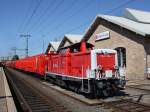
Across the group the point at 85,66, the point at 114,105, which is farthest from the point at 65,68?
the point at 114,105

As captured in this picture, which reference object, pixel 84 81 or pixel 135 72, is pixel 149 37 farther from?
pixel 84 81

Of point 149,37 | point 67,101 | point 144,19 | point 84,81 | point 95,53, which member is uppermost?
point 144,19

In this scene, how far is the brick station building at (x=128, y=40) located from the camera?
88.5 ft

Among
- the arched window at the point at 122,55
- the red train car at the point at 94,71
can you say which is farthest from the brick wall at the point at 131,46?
the red train car at the point at 94,71

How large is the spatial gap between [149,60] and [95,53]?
1402cm

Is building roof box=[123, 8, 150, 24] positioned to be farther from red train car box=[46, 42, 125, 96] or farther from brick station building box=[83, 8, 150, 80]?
red train car box=[46, 42, 125, 96]

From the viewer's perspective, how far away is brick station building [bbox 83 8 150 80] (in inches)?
1062

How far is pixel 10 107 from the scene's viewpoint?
11.7 meters

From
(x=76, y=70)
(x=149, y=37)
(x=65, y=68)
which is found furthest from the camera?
(x=149, y=37)

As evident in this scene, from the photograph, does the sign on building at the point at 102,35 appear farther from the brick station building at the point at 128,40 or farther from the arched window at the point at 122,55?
the arched window at the point at 122,55

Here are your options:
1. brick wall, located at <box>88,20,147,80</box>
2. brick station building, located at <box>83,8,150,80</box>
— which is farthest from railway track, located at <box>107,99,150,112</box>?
brick wall, located at <box>88,20,147,80</box>

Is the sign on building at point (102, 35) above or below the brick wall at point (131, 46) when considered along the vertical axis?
above

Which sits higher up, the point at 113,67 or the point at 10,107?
the point at 113,67

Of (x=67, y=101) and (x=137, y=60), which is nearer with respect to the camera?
(x=67, y=101)
